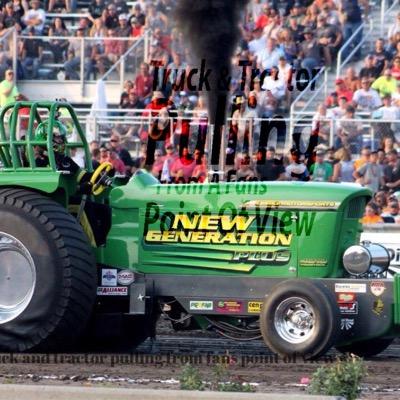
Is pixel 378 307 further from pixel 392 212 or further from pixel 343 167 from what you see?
pixel 343 167

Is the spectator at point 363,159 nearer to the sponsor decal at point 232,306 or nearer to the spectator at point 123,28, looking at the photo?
the spectator at point 123,28

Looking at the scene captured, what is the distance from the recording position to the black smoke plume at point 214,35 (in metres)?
15.6

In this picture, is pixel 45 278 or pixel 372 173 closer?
pixel 45 278

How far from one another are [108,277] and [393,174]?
721cm

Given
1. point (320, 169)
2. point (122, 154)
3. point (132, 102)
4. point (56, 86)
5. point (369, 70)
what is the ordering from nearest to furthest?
point (320, 169), point (122, 154), point (369, 70), point (132, 102), point (56, 86)

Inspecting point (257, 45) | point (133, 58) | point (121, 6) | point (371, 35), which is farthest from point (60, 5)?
point (371, 35)

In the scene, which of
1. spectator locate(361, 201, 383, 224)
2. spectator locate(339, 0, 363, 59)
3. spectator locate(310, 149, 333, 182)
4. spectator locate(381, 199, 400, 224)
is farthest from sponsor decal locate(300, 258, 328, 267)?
spectator locate(339, 0, 363, 59)

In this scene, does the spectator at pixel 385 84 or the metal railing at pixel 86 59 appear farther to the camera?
the metal railing at pixel 86 59

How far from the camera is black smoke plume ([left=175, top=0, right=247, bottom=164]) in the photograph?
612 inches

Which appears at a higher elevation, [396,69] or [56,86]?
[396,69]

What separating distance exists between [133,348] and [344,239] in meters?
2.04

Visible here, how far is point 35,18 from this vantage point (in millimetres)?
22156

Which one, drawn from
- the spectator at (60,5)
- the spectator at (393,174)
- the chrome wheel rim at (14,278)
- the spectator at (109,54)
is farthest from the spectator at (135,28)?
the chrome wheel rim at (14,278)

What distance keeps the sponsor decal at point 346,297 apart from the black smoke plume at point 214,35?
633 cm
